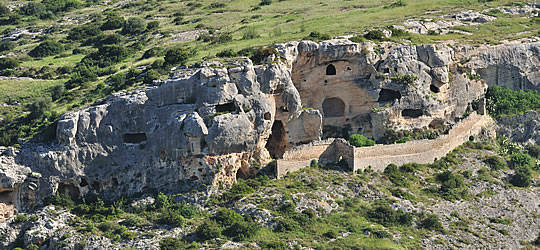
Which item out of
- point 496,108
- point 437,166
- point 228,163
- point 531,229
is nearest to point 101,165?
point 228,163

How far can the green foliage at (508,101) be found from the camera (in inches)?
2581

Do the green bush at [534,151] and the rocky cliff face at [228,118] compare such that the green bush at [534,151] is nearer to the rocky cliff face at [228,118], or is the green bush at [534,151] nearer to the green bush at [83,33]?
the rocky cliff face at [228,118]

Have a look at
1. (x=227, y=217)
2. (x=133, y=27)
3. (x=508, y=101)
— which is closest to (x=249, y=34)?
(x=133, y=27)

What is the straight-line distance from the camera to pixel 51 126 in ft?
168

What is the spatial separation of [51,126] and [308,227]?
791 inches

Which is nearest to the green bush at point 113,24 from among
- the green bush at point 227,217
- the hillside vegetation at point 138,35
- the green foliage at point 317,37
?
the hillside vegetation at point 138,35

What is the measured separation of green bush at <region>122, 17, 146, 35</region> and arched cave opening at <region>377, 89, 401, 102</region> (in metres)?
32.8

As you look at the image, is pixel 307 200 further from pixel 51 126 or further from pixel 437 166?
pixel 51 126

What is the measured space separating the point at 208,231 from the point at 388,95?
23392 mm

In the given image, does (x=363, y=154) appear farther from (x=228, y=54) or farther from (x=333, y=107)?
(x=228, y=54)

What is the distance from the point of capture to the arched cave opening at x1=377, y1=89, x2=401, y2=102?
60875 millimetres

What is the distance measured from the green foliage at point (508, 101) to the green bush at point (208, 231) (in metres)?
32.0

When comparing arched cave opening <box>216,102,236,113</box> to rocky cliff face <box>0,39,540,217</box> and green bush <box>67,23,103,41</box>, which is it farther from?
green bush <box>67,23,103,41</box>

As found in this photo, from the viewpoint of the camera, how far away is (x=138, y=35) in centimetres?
8044
